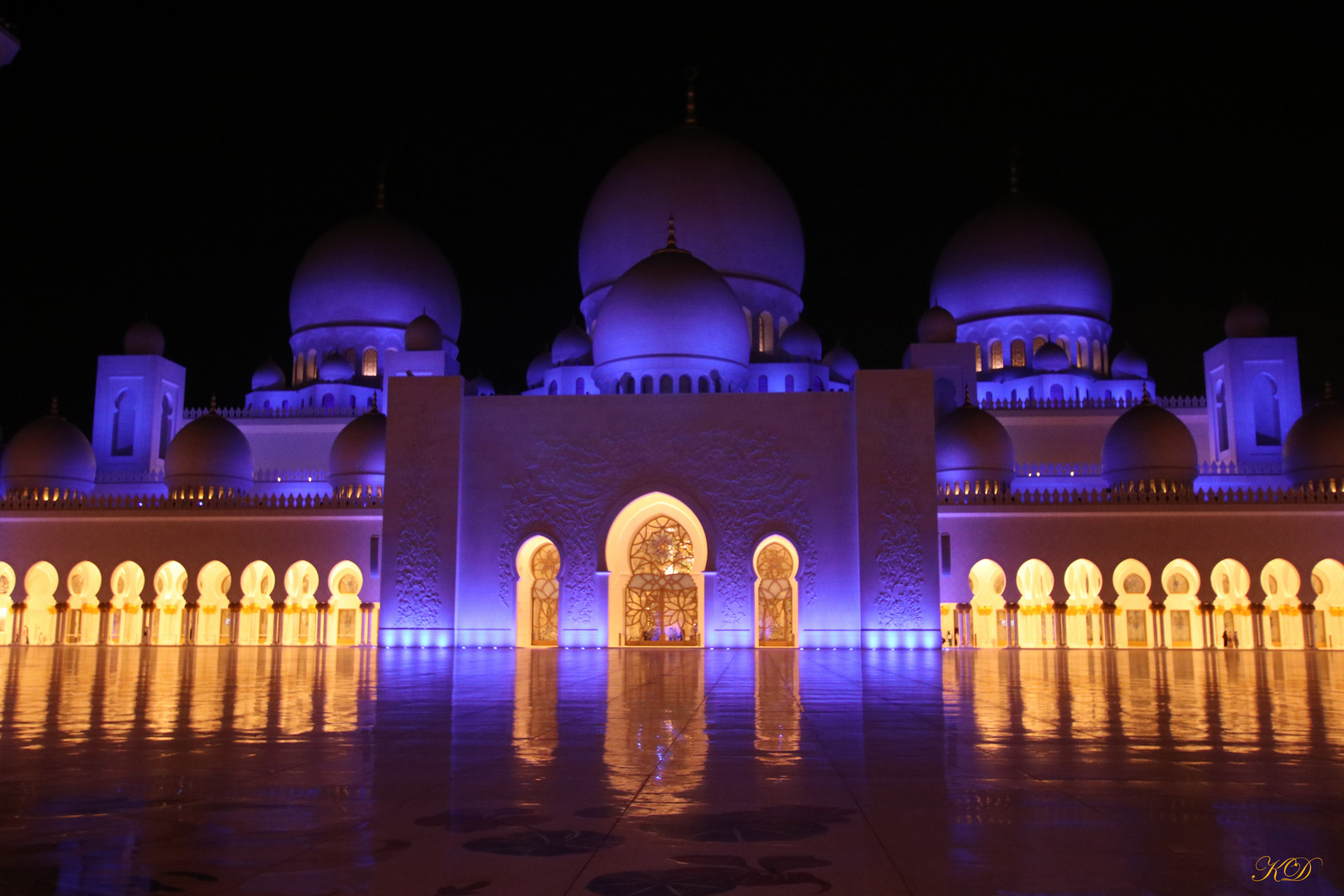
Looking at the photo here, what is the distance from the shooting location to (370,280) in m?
21.5

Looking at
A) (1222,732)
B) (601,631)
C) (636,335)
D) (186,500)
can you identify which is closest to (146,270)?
(186,500)

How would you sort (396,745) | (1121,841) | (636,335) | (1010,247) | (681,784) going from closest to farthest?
(1121,841) < (681,784) < (396,745) < (636,335) < (1010,247)

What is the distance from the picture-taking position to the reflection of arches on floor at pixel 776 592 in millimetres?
15336

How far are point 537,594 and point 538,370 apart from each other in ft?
20.7

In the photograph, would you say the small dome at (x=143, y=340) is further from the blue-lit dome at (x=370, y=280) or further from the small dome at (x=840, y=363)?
the small dome at (x=840, y=363)

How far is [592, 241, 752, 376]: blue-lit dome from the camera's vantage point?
1673 centimetres

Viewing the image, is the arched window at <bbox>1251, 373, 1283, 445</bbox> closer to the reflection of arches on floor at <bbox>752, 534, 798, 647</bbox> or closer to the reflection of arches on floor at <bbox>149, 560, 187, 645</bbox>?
the reflection of arches on floor at <bbox>752, 534, 798, 647</bbox>

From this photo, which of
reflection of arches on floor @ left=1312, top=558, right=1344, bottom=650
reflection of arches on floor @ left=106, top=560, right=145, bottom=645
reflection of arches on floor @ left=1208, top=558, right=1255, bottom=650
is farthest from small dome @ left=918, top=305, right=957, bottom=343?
reflection of arches on floor @ left=106, top=560, right=145, bottom=645

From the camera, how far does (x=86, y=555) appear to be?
16953 millimetres

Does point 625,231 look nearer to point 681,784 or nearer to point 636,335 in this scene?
point 636,335

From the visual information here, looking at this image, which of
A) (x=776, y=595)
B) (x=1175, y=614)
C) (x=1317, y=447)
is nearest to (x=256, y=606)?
(x=776, y=595)

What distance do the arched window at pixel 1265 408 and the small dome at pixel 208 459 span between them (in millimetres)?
16213

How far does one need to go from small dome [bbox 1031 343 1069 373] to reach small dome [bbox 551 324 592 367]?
7590mm

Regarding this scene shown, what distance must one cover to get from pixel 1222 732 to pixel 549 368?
16.5m
